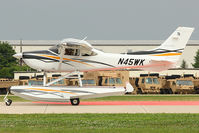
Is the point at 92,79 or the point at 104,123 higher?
the point at 104,123

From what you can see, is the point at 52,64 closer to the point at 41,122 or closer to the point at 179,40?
the point at 179,40

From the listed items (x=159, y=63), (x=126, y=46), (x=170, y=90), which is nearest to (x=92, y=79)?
(x=170, y=90)

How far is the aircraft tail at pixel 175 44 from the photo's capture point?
25734 mm

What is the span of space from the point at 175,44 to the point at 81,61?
5376 millimetres

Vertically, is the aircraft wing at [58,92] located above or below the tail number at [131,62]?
below

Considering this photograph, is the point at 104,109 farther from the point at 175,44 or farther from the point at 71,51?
the point at 175,44

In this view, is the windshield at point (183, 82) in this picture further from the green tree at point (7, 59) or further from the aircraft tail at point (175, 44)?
the green tree at point (7, 59)

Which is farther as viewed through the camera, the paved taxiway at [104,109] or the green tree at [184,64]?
the green tree at [184,64]

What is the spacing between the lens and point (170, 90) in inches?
1479

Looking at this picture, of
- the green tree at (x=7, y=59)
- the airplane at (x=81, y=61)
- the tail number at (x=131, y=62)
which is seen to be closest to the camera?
the airplane at (x=81, y=61)

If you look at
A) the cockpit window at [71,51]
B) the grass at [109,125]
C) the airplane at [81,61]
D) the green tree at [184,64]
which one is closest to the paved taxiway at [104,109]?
the airplane at [81,61]

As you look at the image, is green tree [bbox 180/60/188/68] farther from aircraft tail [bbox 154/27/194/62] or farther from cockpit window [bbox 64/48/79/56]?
cockpit window [bbox 64/48/79/56]

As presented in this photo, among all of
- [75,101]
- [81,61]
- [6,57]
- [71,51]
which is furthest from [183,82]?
[6,57]

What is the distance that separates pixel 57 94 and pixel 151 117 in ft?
25.3
